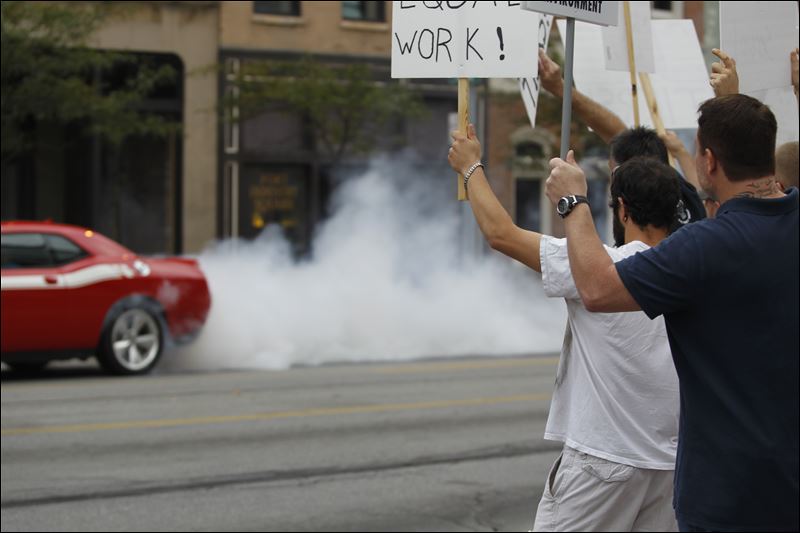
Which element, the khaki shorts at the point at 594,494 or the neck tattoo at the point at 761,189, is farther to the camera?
the khaki shorts at the point at 594,494

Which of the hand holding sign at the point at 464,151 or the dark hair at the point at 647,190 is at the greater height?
the hand holding sign at the point at 464,151

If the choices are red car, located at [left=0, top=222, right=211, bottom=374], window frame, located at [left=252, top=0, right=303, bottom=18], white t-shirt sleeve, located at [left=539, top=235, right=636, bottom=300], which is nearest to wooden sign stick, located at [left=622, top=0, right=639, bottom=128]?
white t-shirt sleeve, located at [left=539, top=235, right=636, bottom=300]

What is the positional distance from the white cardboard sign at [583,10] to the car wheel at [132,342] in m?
10.3

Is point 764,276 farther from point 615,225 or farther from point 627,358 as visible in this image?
point 615,225

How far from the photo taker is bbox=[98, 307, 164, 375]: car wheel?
13.7 m

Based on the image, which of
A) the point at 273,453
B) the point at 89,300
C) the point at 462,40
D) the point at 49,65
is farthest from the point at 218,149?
the point at 462,40

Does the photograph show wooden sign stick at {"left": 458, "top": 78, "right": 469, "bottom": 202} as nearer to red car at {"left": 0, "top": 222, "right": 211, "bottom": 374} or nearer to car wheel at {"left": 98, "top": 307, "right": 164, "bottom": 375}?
red car at {"left": 0, "top": 222, "right": 211, "bottom": 374}

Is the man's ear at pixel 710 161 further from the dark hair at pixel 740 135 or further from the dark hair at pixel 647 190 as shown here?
the dark hair at pixel 647 190

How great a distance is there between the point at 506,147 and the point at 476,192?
2554cm

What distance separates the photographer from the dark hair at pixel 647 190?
159 inches

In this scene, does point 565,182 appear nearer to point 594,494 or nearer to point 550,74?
point 594,494

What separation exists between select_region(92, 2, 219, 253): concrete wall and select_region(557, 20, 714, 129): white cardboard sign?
62.4 ft

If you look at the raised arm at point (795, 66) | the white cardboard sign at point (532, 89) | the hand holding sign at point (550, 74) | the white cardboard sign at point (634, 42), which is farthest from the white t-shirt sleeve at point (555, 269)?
the white cardboard sign at point (634, 42)

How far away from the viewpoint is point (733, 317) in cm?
302
